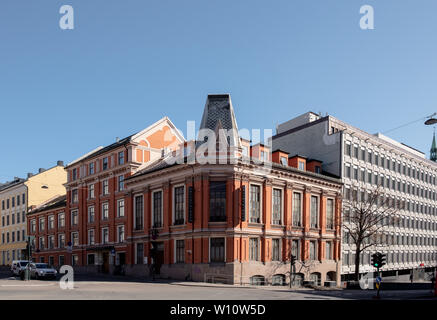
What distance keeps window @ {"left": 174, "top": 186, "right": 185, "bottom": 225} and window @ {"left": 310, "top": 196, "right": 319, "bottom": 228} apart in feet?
47.7

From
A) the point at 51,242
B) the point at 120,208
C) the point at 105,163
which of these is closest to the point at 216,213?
the point at 120,208

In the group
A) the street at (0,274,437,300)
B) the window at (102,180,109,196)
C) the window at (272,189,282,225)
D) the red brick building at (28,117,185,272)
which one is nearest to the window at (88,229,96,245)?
the red brick building at (28,117,185,272)

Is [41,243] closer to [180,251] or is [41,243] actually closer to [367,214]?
[180,251]

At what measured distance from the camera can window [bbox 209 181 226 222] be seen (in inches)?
1484

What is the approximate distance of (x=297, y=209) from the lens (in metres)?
43.8

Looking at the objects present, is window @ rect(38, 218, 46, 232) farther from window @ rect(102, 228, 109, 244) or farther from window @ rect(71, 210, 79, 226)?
window @ rect(102, 228, 109, 244)

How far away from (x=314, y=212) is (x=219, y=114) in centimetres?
1515

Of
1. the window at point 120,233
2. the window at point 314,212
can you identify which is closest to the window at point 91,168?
the window at point 120,233

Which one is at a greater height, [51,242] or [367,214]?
[367,214]

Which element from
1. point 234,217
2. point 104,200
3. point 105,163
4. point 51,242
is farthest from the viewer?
point 51,242

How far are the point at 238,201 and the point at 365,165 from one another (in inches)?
983

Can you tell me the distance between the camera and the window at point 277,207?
136 feet

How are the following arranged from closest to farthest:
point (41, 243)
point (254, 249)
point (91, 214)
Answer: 1. point (254, 249)
2. point (91, 214)
3. point (41, 243)

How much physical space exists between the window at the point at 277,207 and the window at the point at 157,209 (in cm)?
1148
